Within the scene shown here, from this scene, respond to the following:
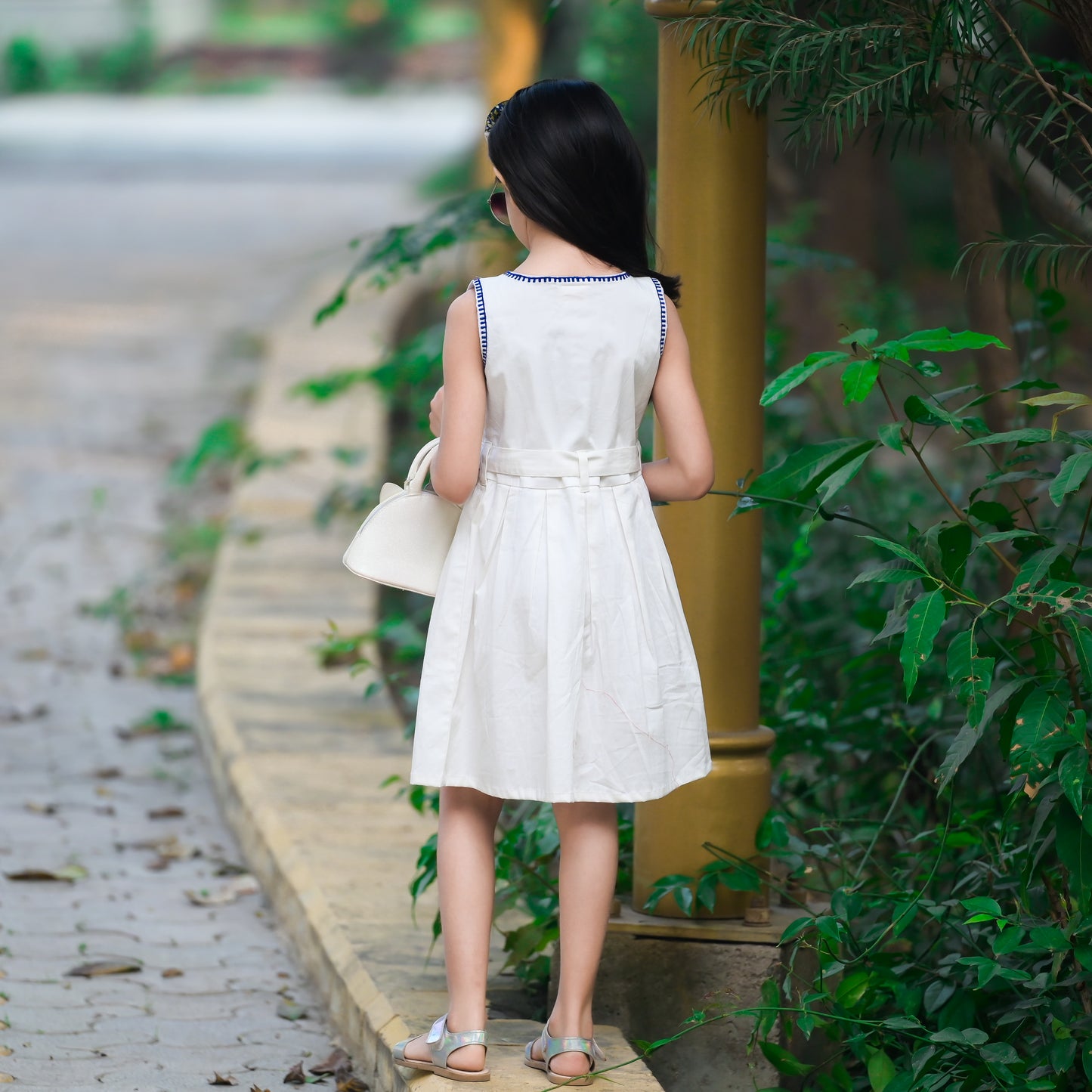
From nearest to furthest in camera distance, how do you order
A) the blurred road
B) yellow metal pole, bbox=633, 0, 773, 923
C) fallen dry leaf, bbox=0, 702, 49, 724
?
yellow metal pole, bbox=633, 0, 773, 923 → the blurred road → fallen dry leaf, bbox=0, 702, 49, 724

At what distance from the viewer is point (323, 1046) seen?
10.7 ft

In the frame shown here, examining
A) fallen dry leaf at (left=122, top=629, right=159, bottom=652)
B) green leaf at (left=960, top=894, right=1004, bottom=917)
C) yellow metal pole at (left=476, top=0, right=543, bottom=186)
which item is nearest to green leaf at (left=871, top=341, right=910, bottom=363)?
green leaf at (left=960, top=894, right=1004, bottom=917)

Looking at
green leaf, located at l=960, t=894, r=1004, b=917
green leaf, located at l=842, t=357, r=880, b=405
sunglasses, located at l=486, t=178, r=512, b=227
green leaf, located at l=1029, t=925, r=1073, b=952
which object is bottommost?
green leaf, located at l=1029, t=925, r=1073, b=952

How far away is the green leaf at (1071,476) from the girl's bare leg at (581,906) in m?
0.85

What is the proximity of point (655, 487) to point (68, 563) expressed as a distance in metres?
4.74

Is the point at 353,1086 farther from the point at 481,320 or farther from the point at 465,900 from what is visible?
the point at 481,320

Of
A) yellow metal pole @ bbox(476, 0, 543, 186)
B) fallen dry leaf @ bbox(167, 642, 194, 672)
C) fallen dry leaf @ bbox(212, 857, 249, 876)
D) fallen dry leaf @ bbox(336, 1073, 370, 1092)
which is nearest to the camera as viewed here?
fallen dry leaf @ bbox(336, 1073, 370, 1092)

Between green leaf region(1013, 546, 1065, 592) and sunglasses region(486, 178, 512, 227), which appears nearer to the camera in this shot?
green leaf region(1013, 546, 1065, 592)

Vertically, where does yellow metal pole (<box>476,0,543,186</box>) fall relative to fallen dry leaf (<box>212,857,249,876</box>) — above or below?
above

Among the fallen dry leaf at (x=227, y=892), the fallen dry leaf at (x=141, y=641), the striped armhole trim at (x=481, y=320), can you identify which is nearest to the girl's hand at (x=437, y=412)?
the striped armhole trim at (x=481, y=320)

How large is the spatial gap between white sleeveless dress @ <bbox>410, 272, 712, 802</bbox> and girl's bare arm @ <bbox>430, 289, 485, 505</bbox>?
2 centimetres

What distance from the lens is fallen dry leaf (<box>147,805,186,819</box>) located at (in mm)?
4492

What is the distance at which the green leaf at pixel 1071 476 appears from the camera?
2227 mm

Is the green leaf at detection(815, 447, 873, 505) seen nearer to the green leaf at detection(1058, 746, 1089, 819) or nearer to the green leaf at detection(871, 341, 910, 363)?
the green leaf at detection(871, 341, 910, 363)
